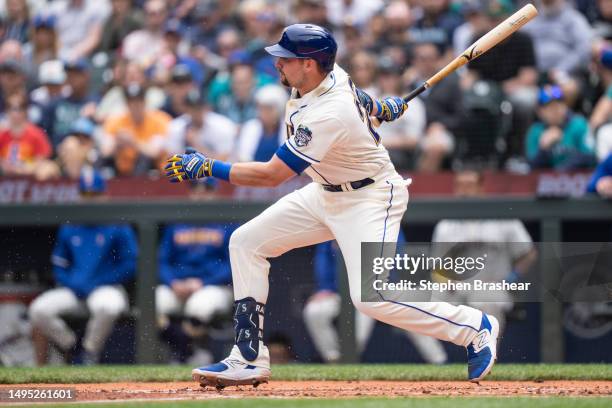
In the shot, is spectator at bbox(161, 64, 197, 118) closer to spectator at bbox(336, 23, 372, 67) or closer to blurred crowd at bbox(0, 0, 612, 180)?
blurred crowd at bbox(0, 0, 612, 180)

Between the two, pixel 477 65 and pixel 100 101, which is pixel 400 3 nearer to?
pixel 477 65

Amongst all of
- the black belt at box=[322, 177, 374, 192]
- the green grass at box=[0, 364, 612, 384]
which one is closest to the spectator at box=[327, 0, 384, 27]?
the green grass at box=[0, 364, 612, 384]

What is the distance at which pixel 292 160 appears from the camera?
5.44 m

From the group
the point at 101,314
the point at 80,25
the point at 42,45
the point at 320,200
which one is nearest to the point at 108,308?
the point at 101,314

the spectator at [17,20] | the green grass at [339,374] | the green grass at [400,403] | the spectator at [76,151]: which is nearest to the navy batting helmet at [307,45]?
the green grass at [400,403]

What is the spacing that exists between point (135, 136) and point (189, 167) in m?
4.92

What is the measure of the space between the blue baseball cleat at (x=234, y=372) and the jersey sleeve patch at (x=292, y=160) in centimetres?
100

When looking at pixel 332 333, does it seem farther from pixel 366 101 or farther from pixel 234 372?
pixel 366 101

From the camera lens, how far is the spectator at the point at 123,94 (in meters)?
10.9

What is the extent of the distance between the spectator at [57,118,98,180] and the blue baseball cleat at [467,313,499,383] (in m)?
4.57

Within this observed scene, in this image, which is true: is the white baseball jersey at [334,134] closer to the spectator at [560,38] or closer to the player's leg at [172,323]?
the player's leg at [172,323]

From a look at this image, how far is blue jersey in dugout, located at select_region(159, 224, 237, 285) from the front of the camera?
855 cm

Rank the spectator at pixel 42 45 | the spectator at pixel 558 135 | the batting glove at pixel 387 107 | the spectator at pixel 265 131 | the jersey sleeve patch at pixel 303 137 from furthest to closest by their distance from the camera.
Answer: the spectator at pixel 42 45
the spectator at pixel 265 131
the spectator at pixel 558 135
the batting glove at pixel 387 107
the jersey sleeve patch at pixel 303 137

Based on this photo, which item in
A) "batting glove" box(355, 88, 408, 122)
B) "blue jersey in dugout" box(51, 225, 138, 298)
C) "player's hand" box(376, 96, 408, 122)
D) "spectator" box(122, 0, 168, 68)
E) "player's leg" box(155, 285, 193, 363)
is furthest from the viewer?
"spectator" box(122, 0, 168, 68)
